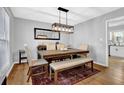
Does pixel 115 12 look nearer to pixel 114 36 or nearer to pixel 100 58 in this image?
pixel 100 58

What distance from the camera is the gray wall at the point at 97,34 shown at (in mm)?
3547

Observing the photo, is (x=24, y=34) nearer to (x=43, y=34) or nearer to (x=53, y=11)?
(x=43, y=34)

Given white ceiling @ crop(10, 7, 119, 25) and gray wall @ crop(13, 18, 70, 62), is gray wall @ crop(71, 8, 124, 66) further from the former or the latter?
gray wall @ crop(13, 18, 70, 62)

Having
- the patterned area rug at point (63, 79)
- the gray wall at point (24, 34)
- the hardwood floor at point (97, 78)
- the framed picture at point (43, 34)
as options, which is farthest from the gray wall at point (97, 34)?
the gray wall at point (24, 34)

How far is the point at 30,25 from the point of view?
14.7ft

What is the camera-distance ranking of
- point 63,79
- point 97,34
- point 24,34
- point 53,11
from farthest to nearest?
point 24,34 → point 97,34 → point 53,11 → point 63,79

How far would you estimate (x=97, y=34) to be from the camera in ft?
12.9

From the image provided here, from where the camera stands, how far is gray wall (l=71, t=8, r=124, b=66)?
3.55 m

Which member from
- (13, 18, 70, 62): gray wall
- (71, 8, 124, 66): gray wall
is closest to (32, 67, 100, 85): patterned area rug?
(71, 8, 124, 66): gray wall

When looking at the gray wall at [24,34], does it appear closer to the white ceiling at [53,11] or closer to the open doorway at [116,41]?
the white ceiling at [53,11]

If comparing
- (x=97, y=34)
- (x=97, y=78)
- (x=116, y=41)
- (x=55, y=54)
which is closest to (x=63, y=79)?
(x=55, y=54)
